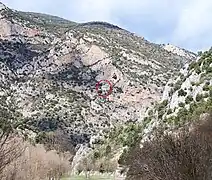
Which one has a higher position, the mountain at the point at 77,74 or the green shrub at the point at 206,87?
the mountain at the point at 77,74

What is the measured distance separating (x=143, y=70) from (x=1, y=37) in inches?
1406

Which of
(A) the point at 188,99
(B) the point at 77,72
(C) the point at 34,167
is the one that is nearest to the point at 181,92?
(A) the point at 188,99

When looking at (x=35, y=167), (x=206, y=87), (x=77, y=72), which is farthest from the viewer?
(x=77, y=72)

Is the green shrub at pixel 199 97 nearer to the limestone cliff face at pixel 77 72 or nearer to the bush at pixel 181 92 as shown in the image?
the bush at pixel 181 92

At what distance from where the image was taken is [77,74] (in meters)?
110

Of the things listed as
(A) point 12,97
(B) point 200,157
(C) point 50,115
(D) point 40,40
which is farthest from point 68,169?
(B) point 200,157

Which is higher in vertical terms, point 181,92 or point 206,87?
point 181,92

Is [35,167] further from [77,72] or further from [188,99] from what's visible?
[77,72]

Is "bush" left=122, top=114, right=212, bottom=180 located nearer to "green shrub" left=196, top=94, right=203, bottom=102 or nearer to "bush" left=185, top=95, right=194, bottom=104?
"green shrub" left=196, top=94, right=203, bottom=102

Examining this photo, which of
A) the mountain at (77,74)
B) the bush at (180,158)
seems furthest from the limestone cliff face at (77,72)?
the bush at (180,158)

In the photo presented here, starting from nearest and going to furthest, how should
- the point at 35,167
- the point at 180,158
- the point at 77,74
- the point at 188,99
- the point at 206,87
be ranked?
the point at 180,158
the point at 206,87
the point at 35,167
the point at 188,99
the point at 77,74

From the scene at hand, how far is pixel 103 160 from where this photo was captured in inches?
3024

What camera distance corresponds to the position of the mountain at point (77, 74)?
94.9m

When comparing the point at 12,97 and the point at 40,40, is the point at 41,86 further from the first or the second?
the point at 40,40
